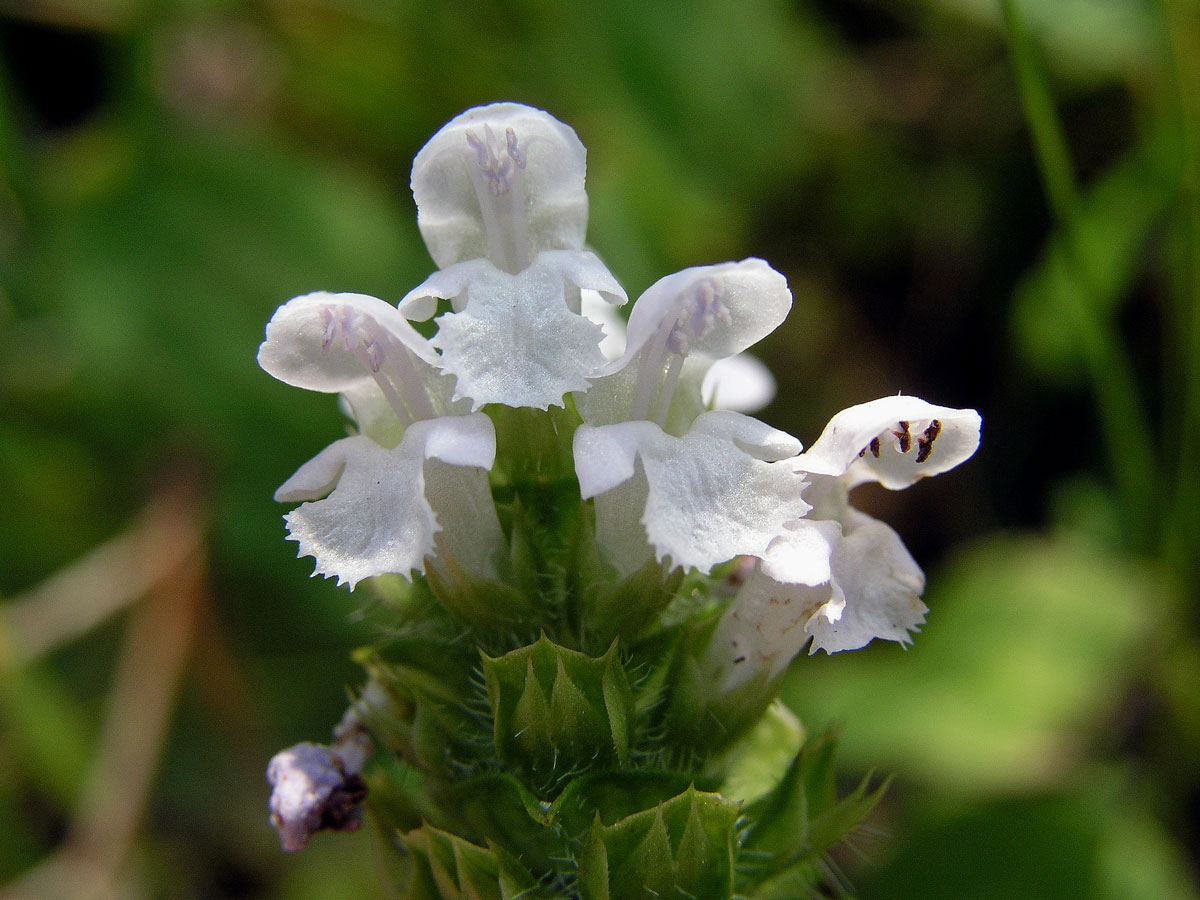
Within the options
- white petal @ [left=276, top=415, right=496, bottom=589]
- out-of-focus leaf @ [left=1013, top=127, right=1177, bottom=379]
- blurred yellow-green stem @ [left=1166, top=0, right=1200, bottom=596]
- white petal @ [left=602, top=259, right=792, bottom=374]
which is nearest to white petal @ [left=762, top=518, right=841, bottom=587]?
white petal @ [left=602, top=259, right=792, bottom=374]

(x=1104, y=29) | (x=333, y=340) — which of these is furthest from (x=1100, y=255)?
(x=333, y=340)

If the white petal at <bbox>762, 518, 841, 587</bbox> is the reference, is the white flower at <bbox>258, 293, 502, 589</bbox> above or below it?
above

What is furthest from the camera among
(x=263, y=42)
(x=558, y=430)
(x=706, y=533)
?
(x=263, y=42)

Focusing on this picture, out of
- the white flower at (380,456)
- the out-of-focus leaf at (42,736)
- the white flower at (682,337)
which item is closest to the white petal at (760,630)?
the white flower at (682,337)

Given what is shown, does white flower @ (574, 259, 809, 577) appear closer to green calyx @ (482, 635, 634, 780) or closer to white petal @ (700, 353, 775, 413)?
green calyx @ (482, 635, 634, 780)

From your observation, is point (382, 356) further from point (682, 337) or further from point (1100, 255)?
point (1100, 255)

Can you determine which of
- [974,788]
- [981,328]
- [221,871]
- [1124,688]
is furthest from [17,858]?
[981,328]

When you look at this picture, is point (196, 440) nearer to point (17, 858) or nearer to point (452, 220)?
point (17, 858)
